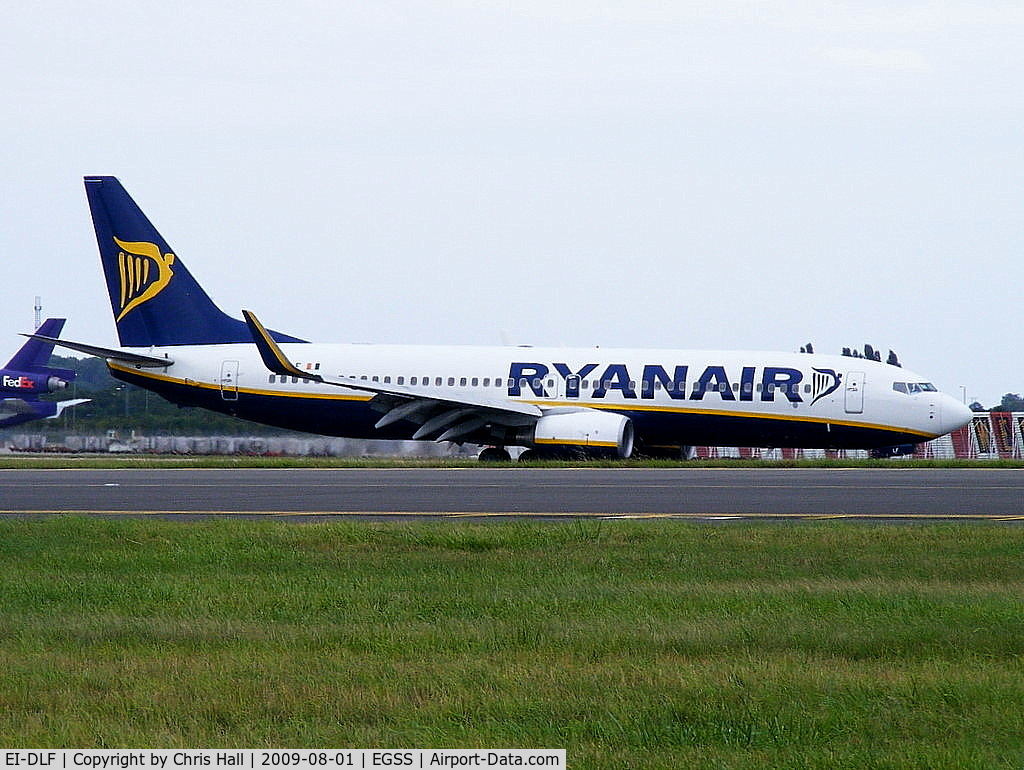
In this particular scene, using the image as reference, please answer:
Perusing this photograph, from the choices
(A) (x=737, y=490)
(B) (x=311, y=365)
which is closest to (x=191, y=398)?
(B) (x=311, y=365)

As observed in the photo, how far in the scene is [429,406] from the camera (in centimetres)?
3675

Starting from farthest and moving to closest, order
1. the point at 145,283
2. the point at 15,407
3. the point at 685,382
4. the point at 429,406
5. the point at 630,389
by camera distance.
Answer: the point at 15,407, the point at 145,283, the point at 429,406, the point at 630,389, the point at 685,382

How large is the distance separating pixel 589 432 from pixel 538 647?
88.1ft

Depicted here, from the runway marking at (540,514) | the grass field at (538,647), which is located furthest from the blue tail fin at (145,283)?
the grass field at (538,647)

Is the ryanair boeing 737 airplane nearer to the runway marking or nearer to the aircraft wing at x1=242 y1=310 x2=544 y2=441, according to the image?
the aircraft wing at x1=242 y1=310 x2=544 y2=441

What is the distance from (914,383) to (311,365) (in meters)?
15.3

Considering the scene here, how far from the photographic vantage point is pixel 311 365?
127ft

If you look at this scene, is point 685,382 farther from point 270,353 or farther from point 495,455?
point 270,353

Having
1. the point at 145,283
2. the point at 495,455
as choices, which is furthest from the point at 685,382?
the point at 145,283

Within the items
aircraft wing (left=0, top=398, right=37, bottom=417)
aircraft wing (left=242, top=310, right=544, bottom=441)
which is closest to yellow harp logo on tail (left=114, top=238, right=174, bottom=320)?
aircraft wing (left=242, top=310, right=544, bottom=441)

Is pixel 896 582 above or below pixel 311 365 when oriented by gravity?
below

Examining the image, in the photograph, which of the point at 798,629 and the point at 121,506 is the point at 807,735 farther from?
the point at 121,506

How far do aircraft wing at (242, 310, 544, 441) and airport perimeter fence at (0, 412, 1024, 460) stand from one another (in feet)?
7.73

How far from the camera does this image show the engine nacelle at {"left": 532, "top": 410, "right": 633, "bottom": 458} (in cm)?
3450
